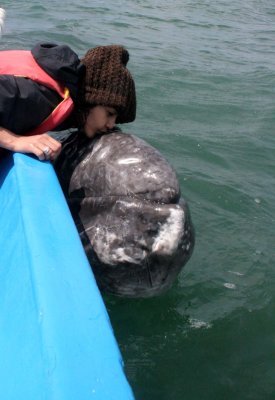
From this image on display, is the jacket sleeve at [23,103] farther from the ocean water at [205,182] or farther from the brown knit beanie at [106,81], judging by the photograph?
the ocean water at [205,182]

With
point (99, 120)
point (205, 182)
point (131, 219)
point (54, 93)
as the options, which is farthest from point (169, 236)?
point (205, 182)

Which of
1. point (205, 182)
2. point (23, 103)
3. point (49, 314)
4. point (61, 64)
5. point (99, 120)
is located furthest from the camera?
point (205, 182)

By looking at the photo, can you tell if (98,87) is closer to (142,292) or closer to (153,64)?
(142,292)

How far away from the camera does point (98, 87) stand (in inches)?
101

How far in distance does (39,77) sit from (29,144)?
0.33 m

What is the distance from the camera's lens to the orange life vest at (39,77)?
242cm

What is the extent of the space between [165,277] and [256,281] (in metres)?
1.10

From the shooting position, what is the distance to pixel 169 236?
2383mm

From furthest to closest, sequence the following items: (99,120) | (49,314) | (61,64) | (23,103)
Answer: (99,120)
(61,64)
(23,103)
(49,314)

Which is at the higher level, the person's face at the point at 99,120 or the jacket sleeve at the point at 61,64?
the jacket sleeve at the point at 61,64

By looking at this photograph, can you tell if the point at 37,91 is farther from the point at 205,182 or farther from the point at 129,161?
the point at 205,182

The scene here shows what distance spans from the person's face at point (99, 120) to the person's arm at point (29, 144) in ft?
1.09

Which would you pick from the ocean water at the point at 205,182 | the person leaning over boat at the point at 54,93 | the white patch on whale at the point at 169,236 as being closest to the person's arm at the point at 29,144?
the person leaning over boat at the point at 54,93

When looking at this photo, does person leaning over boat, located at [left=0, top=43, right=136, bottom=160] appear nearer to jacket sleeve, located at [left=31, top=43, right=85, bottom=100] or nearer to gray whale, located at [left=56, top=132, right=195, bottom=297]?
jacket sleeve, located at [left=31, top=43, right=85, bottom=100]
